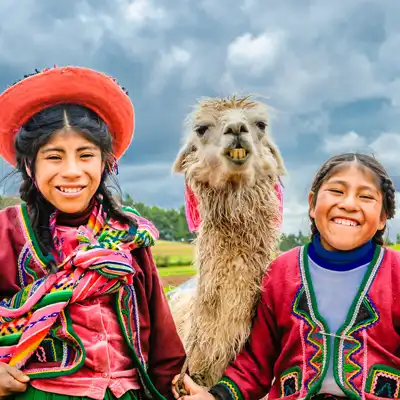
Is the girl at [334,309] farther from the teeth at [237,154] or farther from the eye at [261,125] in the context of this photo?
the eye at [261,125]

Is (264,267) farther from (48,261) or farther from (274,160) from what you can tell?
(48,261)

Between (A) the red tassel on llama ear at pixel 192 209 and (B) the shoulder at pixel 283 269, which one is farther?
(A) the red tassel on llama ear at pixel 192 209

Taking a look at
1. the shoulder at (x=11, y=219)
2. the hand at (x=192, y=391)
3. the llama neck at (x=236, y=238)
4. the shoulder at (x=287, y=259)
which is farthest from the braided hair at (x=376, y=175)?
the shoulder at (x=11, y=219)

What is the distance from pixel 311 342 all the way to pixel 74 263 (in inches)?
44.1

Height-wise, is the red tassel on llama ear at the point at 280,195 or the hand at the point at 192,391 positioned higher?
the red tassel on llama ear at the point at 280,195

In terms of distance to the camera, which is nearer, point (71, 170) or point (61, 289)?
point (61, 289)

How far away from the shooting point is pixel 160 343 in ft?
9.47

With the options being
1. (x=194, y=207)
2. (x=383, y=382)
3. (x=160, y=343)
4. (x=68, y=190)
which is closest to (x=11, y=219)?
(x=68, y=190)

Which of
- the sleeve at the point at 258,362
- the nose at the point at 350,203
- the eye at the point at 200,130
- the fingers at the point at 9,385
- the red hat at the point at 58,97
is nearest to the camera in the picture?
the fingers at the point at 9,385

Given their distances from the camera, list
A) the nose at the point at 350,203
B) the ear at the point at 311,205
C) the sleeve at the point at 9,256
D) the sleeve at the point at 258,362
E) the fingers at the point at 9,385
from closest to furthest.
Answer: the fingers at the point at 9,385 < the sleeve at the point at 9,256 < the nose at the point at 350,203 < the sleeve at the point at 258,362 < the ear at the point at 311,205

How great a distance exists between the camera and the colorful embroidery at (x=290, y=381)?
2.77 m

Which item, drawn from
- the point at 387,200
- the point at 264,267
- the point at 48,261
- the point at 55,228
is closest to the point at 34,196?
the point at 55,228

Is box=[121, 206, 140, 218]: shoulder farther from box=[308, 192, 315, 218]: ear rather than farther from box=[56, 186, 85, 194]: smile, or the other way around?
box=[308, 192, 315, 218]: ear

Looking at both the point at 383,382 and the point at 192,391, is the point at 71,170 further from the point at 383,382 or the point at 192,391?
the point at 383,382
